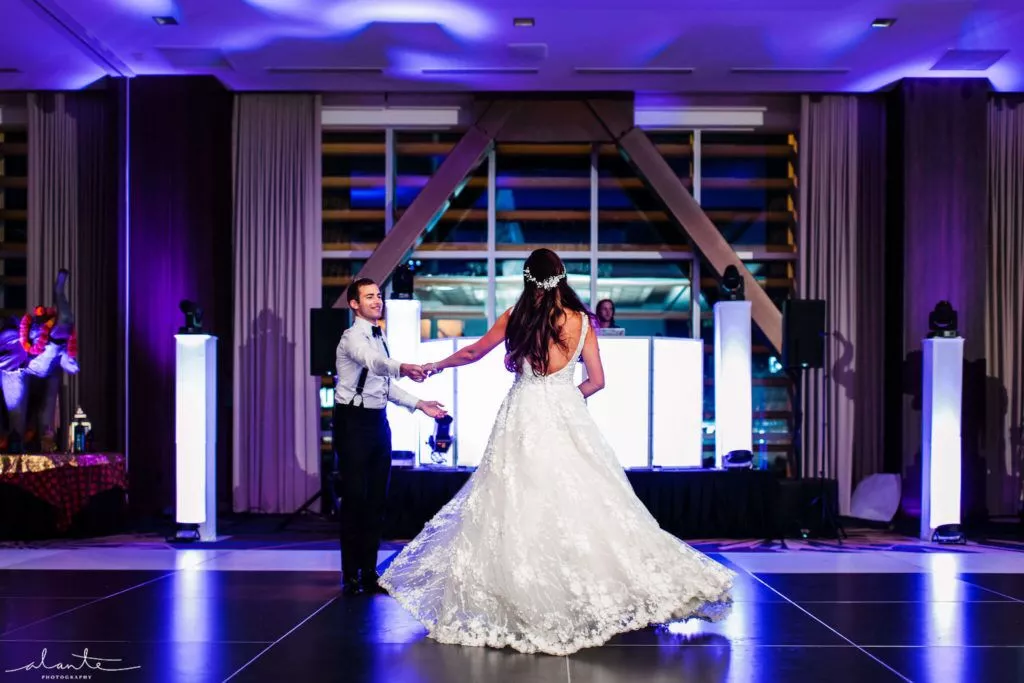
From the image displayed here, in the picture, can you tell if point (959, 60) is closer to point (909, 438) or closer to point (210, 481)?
point (909, 438)

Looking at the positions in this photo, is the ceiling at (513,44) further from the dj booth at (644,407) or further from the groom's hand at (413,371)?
the groom's hand at (413,371)

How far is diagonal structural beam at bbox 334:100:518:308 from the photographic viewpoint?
9133 millimetres

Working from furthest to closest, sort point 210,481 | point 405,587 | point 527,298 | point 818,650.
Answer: point 210,481 → point 405,587 → point 527,298 → point 818,650

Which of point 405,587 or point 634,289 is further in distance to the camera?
point 634,289

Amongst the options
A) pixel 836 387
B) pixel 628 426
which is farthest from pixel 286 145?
pixel 836 387

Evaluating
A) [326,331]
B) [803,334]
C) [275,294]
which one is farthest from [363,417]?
[275,294]

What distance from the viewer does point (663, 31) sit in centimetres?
769

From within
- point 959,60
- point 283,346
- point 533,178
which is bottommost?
point 283,346

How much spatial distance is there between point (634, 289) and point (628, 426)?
204cm

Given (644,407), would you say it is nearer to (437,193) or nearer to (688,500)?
(688,500)

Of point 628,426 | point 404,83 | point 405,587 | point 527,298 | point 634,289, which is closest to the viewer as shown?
point 527,298

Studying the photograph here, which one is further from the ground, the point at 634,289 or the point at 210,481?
the point at 634,289

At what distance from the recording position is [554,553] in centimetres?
389

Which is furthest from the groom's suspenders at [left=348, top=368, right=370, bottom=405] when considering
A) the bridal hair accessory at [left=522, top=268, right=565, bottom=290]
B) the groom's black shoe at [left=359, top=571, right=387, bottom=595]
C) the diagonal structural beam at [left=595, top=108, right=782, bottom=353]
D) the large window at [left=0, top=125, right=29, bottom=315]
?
the large window at [left=0, top=125, right=29, bottom=315]
